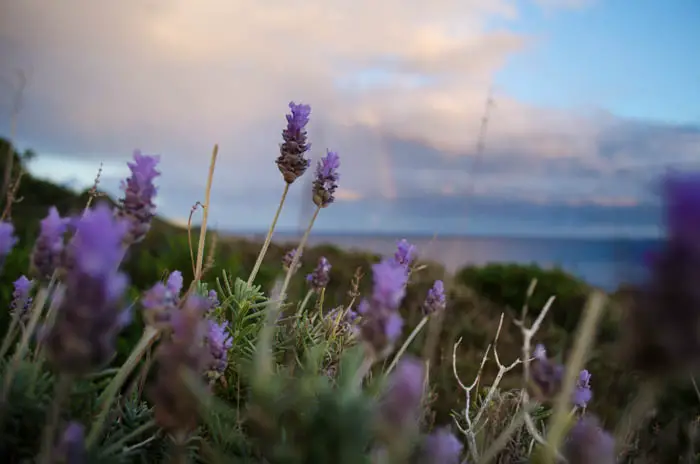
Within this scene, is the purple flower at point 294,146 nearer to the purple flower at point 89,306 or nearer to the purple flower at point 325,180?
the purple flower at point 325,180

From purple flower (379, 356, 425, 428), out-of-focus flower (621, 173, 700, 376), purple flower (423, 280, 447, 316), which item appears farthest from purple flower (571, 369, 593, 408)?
purple flower (379, 356, 425, 428)

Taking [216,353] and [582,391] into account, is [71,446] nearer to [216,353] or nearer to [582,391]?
[216,353]

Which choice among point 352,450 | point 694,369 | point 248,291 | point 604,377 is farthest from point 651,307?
point 604,377

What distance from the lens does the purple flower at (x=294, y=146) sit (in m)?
1.55

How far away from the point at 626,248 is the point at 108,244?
66cm

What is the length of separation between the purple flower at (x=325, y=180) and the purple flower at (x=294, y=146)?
0.04m

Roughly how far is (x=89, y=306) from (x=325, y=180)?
34.8 inches

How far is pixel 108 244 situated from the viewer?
2.51 ft

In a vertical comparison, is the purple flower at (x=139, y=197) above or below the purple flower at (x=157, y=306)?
above

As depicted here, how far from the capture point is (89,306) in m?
0.75

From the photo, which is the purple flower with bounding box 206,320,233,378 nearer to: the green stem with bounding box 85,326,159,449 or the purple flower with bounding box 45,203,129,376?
the green stem with bounding box 85,326,159,449

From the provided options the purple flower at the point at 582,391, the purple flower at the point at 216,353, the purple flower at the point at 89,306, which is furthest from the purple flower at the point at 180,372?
the purple flower at the point at 582,391

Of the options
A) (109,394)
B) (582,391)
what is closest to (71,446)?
(109,394)

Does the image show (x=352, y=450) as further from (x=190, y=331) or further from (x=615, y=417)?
(x=615, y=417)
